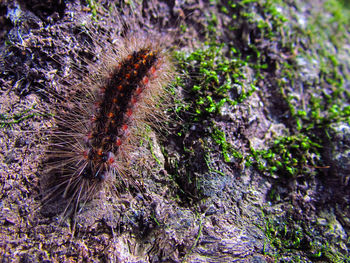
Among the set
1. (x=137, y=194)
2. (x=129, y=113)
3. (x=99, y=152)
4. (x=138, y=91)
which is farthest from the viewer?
(x=138, y=91)

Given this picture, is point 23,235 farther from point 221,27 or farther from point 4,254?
point 221,27

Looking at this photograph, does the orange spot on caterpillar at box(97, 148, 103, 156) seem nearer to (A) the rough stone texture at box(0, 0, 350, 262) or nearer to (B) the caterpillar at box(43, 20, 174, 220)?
(B) the caterpillar at box(43, 20, 174, 220)

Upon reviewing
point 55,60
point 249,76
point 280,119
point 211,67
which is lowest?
point 280,119

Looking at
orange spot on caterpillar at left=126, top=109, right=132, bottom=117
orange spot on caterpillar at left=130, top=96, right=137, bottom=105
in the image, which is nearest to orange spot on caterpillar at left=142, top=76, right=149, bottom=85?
orange spot on caterpillar at left=130, top=96, right=137, bottom=105

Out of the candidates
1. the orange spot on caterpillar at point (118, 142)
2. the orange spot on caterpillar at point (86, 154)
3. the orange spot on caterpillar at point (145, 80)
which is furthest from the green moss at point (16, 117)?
the orange spot on caterpillar at point (145, 80)

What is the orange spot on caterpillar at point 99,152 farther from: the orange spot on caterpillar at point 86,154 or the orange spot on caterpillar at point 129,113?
the orange spot on caterpillar at point 129,113

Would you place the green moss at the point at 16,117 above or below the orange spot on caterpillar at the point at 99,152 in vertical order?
above

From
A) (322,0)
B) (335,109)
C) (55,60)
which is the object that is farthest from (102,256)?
(322,0)

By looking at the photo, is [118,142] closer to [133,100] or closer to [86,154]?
[86,154]

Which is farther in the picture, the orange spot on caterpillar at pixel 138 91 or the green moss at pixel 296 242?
the orange spot on caterpillar at pixel 138 91

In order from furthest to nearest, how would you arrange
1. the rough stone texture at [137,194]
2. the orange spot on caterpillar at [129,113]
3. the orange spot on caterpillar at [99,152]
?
the orange spot on caterpillar at [129,113], the orange spot on caterpillar at [99,152], the rough stone texture at [137,194]

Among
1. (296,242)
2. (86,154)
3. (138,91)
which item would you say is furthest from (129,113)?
(296,242)
